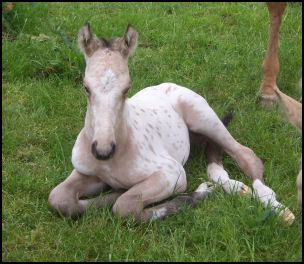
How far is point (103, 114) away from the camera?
3.70 metres

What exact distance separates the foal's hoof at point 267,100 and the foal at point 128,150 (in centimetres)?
111

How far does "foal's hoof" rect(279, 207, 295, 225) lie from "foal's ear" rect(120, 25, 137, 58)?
1.59 meters

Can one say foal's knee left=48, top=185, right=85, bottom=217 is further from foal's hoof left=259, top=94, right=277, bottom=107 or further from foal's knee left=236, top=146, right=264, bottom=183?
foal's hoof left=259, top=94, right=277, bottom=107

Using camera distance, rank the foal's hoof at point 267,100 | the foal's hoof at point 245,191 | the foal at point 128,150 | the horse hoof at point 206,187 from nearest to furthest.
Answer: the foal at point 128,150
the foal's hoof at point 245,191
the horse hoof at point 206,187
the foal's hoof at point 267,100

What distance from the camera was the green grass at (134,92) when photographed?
12.1ft

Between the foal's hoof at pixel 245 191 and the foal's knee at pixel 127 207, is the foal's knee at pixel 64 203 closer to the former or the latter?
the foal's knee at pixel 127 207

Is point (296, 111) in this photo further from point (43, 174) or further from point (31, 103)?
point (31, 103)

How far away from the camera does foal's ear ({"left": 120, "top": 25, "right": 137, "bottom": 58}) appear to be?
162 inches

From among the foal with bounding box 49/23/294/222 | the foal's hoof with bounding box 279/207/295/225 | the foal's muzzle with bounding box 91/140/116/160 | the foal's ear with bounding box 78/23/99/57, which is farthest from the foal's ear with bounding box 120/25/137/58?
the foal's hoof with bounding box 279/207/295/225

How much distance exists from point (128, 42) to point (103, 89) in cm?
58

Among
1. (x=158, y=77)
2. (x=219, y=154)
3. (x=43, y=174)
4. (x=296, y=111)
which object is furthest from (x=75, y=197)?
(x=158, y=77)

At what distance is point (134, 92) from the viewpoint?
5.91 meters

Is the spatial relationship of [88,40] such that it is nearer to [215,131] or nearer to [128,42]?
[128,42]

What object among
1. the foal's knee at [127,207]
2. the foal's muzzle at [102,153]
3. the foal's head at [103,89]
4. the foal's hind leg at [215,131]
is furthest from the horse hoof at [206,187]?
the foal's muzzle at [102,153]
